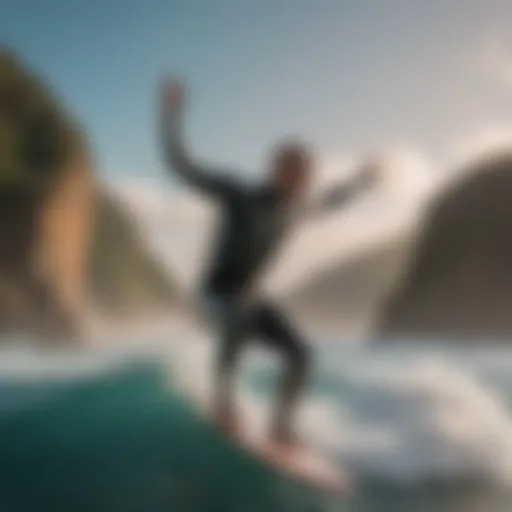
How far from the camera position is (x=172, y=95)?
4.72 ft

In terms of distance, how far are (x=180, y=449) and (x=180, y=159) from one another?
0.42 metres

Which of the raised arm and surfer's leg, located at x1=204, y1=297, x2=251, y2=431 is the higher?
the raised arm

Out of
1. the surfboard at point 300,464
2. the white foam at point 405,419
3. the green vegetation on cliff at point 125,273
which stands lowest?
the surfboard at point 300,464

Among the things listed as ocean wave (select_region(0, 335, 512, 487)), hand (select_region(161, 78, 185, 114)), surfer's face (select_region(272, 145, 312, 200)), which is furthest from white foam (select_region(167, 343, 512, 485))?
hand (select_region(161, 78, 185, 114))

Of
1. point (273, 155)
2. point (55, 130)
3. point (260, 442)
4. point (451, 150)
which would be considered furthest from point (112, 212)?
point (451, 150)

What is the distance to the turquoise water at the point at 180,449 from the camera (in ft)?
4.40

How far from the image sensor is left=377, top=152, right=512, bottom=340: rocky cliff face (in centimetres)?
139

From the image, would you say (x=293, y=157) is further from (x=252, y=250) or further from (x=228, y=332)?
(x=228, y=332)

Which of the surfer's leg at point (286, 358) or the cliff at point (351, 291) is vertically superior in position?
the cliff at point (351, 291)

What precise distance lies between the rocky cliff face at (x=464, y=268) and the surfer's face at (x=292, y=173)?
0.19 meters

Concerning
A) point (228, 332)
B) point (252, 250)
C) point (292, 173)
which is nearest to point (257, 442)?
point (228, 332)

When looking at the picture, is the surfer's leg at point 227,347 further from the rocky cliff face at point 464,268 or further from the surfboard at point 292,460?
the rocky cliff face at point 464,268

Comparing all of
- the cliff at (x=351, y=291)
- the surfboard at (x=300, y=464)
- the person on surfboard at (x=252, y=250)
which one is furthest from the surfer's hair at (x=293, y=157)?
the surfboard at (x=300, y=464)

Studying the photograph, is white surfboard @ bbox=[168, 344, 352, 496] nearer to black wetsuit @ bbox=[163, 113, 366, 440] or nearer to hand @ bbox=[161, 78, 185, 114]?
black wetsuit @ bbox=[163, 113, 366, 440]
